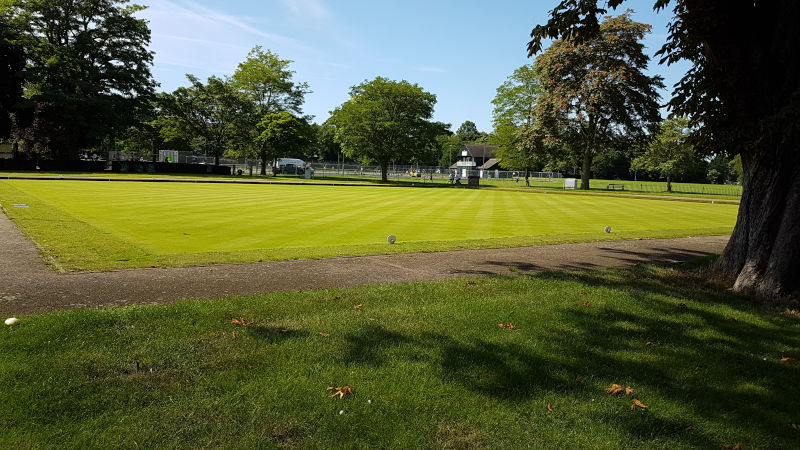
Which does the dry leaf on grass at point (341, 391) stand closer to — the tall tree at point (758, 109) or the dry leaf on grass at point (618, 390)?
the dry leaf on grass at point (618, 390)

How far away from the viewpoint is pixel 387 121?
213 feet

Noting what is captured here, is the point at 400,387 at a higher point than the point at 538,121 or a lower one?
lower

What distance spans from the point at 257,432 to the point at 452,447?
130 centimetres

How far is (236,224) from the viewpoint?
14.4 metres

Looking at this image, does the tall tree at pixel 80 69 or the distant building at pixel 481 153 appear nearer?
the tall tree at pixel 80 69

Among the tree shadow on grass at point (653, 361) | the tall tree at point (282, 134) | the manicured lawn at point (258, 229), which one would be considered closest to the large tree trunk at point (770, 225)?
the tree shadow on grass at point (653, 361)

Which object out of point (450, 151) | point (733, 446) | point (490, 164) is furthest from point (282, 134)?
point (450, 151)

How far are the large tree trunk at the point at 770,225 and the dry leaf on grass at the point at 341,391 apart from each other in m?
7.04

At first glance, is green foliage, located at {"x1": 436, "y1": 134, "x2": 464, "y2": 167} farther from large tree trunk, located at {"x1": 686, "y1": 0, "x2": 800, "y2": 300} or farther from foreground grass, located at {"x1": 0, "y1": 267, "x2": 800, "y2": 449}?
foreground grass, located at {"x1": 0, "y1": 267, "x2": 800, "y2": 449}

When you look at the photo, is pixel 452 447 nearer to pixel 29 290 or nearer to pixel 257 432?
pixel 257 432

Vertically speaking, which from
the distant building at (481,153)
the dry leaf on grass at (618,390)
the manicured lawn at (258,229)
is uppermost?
the distant building at (481,153)

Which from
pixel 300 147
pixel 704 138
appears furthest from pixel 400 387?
pixel 300 147

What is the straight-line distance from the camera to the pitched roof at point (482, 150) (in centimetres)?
12369

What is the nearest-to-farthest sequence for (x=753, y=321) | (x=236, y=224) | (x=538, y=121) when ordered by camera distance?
(x=753, y=321), (x=236, y=224), (x=538, y=121)
